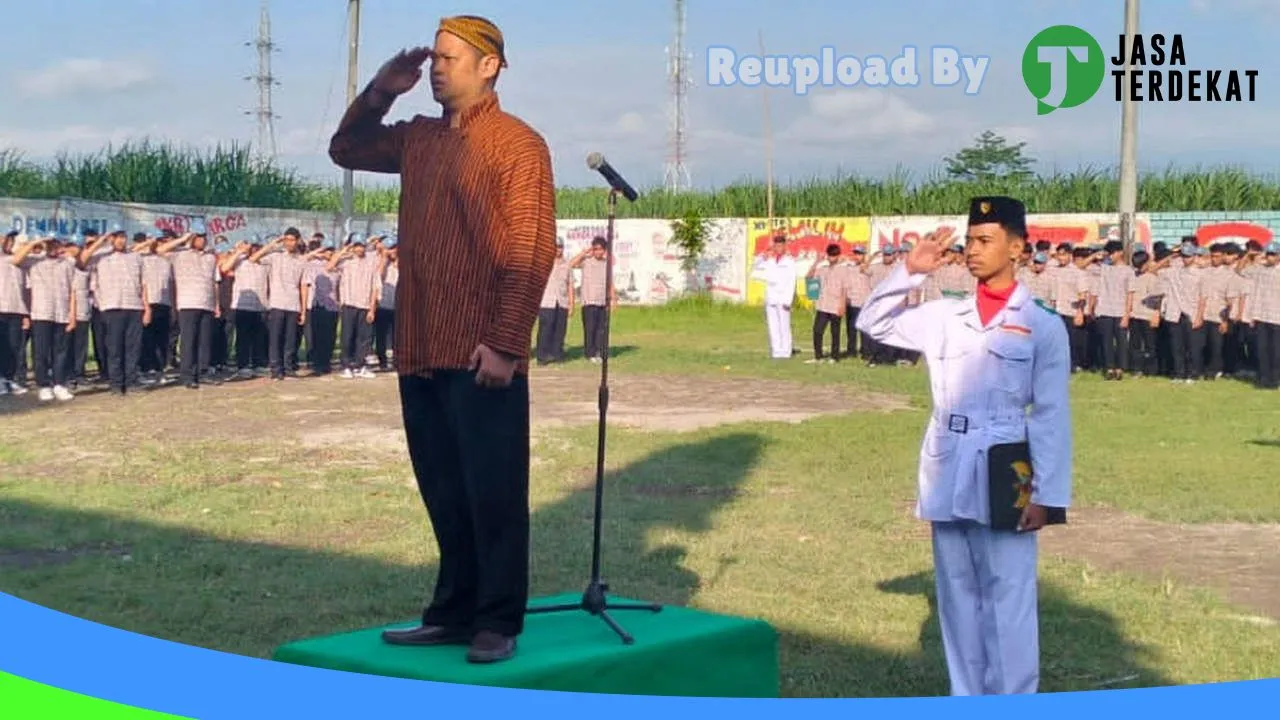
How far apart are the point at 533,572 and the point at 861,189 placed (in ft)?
85.9

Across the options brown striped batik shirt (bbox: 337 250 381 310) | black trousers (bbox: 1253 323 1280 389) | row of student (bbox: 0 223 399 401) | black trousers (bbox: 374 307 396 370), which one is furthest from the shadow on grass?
black trousers (bbox: 1253 323 1280 389)

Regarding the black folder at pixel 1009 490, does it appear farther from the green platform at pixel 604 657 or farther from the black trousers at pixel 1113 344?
the black trousers at pixel 1113 344

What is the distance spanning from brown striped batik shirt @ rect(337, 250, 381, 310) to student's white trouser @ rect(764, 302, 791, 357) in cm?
504

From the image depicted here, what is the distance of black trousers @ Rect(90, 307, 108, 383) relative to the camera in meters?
16.0

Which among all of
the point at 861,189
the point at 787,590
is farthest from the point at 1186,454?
the point at 861,189

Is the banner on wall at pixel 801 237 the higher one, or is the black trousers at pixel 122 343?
the banner on wall at pixel 801 237

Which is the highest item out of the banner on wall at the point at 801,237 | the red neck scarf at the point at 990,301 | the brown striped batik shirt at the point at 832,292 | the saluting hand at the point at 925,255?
the banner on wall at the point at 801,237

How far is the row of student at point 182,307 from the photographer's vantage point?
15.6 metres

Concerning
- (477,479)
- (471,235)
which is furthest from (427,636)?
(471,235)

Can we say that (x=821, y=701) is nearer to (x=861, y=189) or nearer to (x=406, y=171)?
(x=406, y=171)

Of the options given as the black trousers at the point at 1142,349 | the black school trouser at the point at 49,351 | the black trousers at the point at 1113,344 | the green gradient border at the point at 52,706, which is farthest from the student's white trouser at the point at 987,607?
the black trousers at the point at 1142,349

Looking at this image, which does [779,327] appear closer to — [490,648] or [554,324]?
[554,324]

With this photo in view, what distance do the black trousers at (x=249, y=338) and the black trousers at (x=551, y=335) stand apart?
353 cm

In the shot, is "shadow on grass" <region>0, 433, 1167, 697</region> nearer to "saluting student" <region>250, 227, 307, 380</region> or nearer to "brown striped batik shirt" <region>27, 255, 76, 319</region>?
"brown striped batik shirt" <region>27, 255, 76, 319</region>
